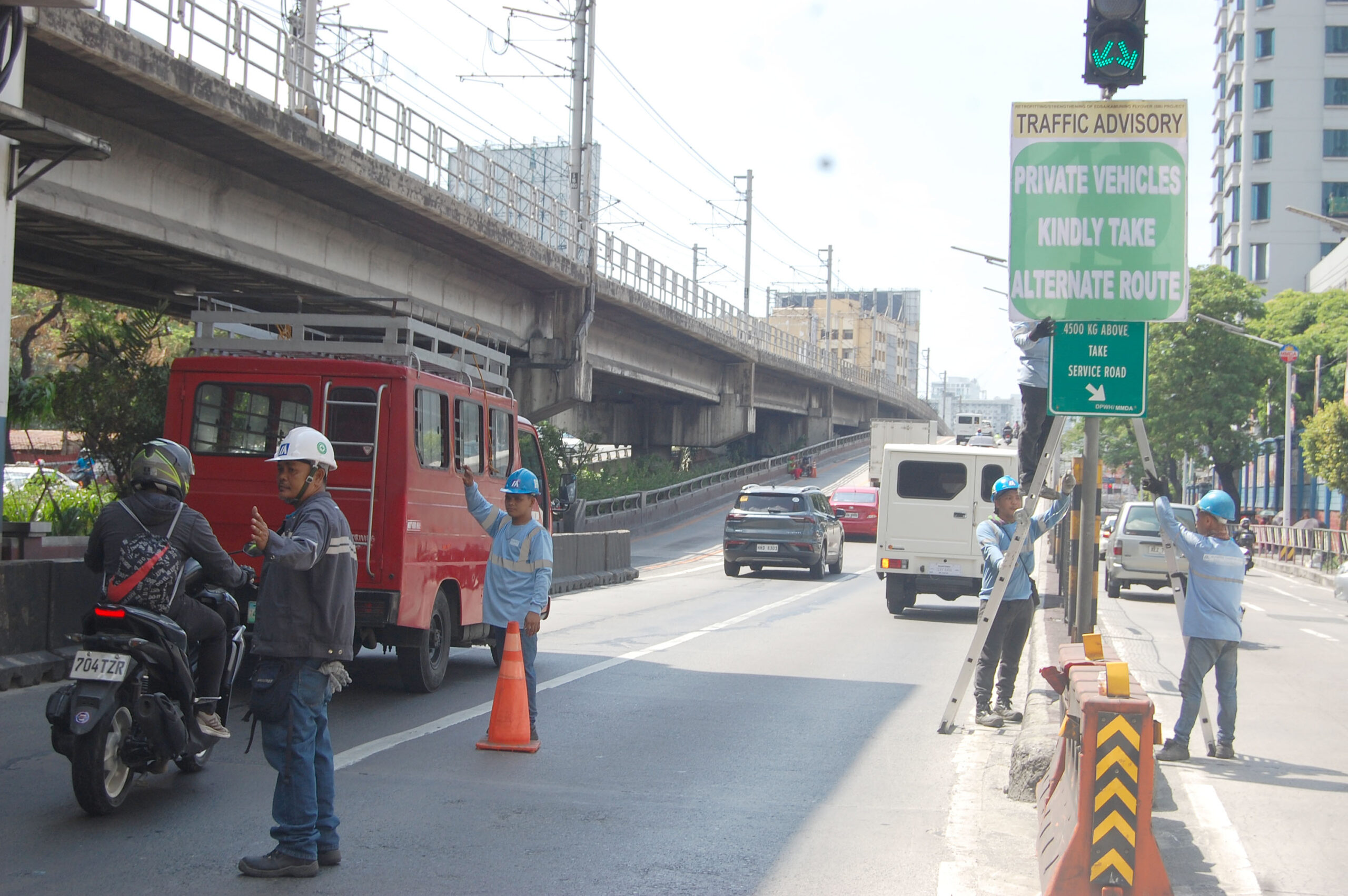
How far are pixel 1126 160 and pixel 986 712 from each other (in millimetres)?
4156

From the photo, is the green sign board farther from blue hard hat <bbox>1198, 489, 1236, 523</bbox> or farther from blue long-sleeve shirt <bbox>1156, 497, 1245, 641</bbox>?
blue long-sleeve shirt <bbox>1156, 497, 1245, 641</bbox>

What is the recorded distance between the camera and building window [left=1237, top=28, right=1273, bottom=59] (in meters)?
76.2

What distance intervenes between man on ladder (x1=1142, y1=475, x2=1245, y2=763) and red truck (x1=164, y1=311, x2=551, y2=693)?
17.1ft

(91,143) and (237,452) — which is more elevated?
(91,143)

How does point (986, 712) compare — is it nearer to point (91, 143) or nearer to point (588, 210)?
point (91, 143)

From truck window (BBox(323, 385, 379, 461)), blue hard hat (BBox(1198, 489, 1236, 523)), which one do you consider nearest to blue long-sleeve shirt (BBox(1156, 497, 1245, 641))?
blue hard hat (BBox(1198, 489, 1236, 523))

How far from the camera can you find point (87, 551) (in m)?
6.50

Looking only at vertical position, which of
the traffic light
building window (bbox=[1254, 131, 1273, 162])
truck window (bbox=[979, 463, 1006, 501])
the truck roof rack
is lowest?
truck window (bbox=[979, 463, 1006, 501])

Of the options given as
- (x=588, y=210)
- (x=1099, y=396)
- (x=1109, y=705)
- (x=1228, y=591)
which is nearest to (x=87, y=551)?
(x=1109, y=705)

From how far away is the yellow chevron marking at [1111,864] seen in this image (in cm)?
502

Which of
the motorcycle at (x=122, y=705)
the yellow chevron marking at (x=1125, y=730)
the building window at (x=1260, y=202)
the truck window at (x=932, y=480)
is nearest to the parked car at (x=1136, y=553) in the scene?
the truck window at (x=932, y=480)

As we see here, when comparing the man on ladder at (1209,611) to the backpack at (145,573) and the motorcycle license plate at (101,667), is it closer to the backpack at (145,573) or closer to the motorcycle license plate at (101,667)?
the backpack at (145,573)

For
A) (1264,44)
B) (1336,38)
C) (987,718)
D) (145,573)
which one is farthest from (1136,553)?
(1264,44)

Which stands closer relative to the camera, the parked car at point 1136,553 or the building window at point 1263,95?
the parked car at point 1136,553
